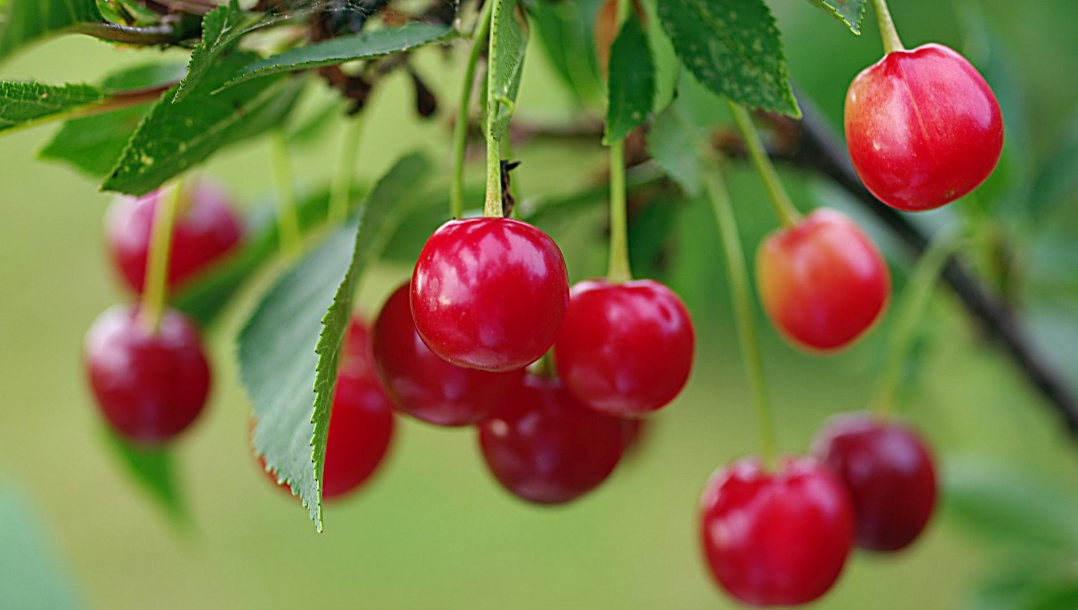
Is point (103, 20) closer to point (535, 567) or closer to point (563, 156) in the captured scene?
point (563, 156)

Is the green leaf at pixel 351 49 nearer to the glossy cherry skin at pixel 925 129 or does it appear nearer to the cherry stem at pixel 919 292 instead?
the glossy cherry skin at pixel 925 129

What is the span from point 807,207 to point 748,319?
0.43 metres

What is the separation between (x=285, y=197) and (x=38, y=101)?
1.24ft

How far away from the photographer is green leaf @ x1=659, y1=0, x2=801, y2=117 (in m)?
0.49

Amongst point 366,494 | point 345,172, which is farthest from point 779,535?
point 366,494

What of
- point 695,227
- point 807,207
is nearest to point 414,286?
point 695,227

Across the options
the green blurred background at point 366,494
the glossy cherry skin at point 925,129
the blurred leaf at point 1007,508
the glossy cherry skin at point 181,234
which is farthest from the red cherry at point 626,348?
the green blurred background at point 366,494

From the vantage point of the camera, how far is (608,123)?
1.70 feet

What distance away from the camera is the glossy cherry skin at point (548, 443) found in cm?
61

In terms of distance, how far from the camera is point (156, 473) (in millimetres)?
1035

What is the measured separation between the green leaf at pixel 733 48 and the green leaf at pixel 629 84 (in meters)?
0.03

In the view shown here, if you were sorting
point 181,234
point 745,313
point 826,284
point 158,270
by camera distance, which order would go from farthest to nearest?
1. point 181,234
2. point 158,270
3. point 745,313
4. point 826,284

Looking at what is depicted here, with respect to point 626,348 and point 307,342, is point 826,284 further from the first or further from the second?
point 307,342

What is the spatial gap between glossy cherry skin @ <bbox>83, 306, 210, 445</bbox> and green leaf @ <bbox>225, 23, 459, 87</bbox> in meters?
0.39
